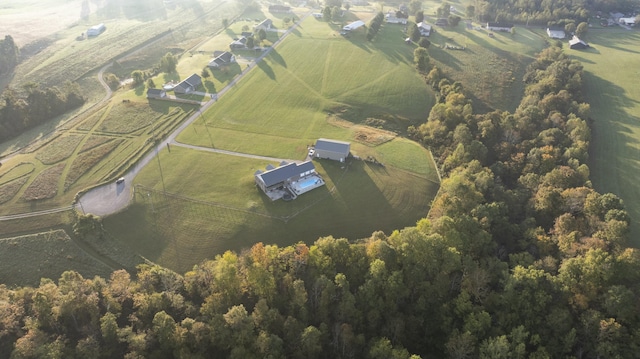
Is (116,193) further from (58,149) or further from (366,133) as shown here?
(366,133)

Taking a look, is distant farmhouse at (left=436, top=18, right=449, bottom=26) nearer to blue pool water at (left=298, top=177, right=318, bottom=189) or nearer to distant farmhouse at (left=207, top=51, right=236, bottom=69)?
distant farmhouse at (left=207, top=51, right=236, bottom=69)

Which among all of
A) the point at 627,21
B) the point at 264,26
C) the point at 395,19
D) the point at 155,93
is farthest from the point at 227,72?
the point at 627,21

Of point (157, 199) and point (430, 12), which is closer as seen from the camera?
point (157, 199)

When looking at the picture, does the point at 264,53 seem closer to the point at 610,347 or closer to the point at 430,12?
the point at 430,12

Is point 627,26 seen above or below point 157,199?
above

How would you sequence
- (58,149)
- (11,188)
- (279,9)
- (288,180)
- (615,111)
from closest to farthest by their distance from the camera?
(11,188) → (288,180) → (58,149) → (615,111) → (279,9)

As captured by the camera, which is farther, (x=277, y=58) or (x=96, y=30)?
(x=96, y=30)

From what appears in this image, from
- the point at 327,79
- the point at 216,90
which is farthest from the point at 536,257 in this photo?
the point at 216,90
